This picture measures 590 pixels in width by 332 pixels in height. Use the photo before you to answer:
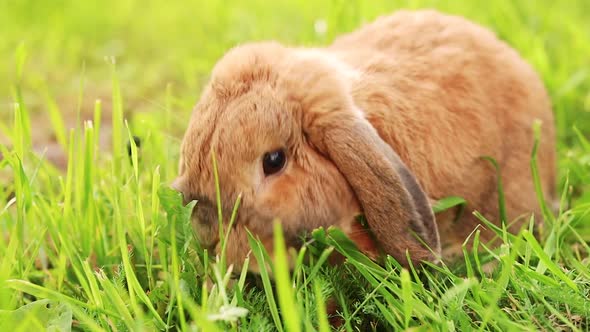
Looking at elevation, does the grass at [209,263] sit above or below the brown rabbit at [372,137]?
below

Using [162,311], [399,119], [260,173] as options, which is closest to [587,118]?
[399,119]

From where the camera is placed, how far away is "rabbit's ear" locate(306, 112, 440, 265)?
8.23ft

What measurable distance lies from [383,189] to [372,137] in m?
0.20

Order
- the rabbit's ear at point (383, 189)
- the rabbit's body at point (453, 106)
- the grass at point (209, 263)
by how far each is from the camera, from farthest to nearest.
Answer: the rabbit's body at point (453, 106), the rabbit's ear at point (383, 189), the grass at point (209, 263)

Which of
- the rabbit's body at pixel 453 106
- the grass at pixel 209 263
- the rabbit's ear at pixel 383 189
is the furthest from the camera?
the rabbit's body at pixel 453 106

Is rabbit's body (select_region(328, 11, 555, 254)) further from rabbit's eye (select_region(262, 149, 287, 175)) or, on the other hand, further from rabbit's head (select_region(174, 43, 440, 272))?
rabbit's eye (select_region(262, 149, 287, 175))

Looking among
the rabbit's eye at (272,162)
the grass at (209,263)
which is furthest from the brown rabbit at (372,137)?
the grass at (209,263)

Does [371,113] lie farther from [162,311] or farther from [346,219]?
[162,311]

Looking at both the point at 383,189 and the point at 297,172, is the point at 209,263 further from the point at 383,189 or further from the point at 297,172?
the point at 383,189

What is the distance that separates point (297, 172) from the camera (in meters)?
2.58

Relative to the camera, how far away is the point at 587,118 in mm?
4289

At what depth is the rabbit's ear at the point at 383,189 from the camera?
2.51 metres

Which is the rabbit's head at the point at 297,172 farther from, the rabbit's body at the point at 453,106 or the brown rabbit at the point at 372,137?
the rabbit's body at the point at 453,106

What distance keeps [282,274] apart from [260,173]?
93 centimetres
